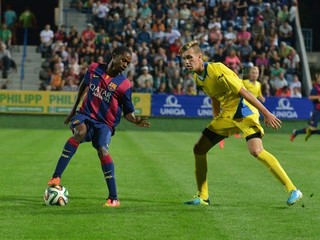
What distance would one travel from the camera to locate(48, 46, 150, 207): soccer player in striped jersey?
11.9 metres

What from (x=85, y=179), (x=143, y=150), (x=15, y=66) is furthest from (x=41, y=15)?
(x=85, y=179)

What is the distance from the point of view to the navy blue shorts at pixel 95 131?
11961mm

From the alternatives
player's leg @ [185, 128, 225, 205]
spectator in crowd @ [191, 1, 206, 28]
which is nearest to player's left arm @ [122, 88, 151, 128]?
player's leg @ [185, 128, 225, 205]

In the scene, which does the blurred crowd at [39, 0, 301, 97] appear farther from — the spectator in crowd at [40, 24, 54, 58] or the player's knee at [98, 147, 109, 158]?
the player's knee at [98, 147, 109, 158]

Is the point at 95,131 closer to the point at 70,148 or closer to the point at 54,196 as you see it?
the point at 70,148

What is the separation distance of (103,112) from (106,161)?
0.66m

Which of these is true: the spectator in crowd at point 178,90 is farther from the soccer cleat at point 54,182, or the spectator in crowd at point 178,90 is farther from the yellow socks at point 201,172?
the soccer cleat at point 54,182

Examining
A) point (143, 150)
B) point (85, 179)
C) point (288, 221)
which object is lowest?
point (143, 150)

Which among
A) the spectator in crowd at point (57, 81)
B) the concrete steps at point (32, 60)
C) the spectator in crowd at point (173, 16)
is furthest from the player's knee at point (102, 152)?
the spectator in crowd at point (173, 16)

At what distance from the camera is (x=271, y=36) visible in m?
41.0

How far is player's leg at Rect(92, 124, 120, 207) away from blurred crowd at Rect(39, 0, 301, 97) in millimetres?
24527

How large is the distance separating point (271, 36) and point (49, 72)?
9775 mm

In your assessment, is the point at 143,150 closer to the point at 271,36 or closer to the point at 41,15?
the point at 271,36

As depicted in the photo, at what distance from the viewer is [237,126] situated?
12.1m
